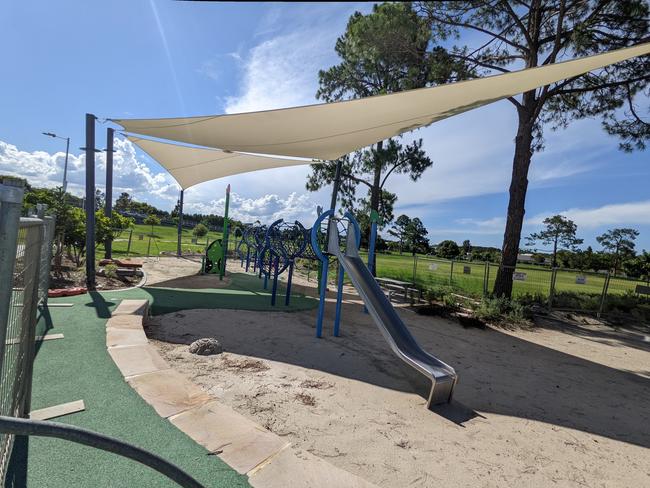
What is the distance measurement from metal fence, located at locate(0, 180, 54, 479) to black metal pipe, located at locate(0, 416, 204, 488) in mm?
591

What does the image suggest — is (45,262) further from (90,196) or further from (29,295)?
(29,295)

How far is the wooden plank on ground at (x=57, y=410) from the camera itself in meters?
2.17

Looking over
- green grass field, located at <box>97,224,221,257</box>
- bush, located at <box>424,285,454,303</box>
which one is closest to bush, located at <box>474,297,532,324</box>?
bush, located at <box>424,285,454,303</box>

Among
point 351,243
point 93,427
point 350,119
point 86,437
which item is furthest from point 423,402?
point 350,119

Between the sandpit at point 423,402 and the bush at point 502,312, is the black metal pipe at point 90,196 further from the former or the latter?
the bush at point 502,312

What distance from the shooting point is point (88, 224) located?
6605 millimetres

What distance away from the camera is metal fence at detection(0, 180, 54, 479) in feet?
3.44

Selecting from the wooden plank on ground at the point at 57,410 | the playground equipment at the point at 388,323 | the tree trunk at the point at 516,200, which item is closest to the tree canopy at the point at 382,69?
the tree trunk at the point at 516,200

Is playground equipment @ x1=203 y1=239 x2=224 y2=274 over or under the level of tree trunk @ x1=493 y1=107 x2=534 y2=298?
under

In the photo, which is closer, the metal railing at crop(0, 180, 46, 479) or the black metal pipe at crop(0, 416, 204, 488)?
the black metal pipe at crop(0, 416, 204, 488)

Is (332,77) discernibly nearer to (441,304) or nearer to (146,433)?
(441,304)

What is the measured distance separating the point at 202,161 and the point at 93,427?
918cm

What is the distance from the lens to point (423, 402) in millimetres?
3340

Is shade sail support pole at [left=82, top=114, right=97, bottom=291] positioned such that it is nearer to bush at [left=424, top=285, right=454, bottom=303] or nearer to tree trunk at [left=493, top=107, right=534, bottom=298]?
bush at [left=424, top=285, right=454, bottom=303]
